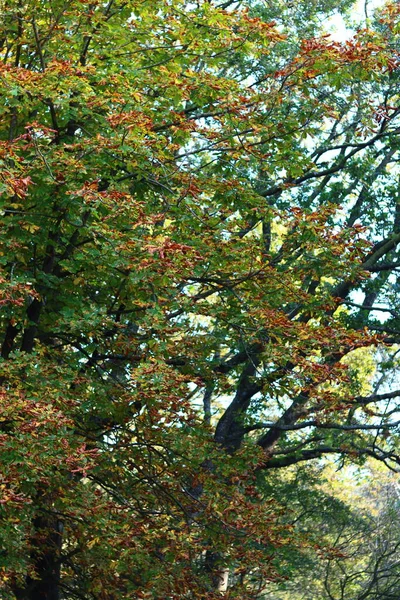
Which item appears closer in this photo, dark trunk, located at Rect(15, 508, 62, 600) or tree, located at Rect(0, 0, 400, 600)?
tree, located at Rect(0, 0, 400, 600)

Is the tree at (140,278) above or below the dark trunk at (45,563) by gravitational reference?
above

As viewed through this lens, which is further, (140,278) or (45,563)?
(45,563)

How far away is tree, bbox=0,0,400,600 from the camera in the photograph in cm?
877

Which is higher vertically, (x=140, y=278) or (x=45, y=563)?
(x=140, y=278)

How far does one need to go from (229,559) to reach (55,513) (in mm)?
2475

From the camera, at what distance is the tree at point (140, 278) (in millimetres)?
8773

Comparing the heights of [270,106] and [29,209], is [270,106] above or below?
above

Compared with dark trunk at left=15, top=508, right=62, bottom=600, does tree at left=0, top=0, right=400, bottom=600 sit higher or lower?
higher

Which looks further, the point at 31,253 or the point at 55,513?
the point at 31,253

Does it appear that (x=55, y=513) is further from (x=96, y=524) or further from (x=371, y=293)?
(x=371, y=293)

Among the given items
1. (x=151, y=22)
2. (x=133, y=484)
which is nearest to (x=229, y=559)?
(x=133, y=484)

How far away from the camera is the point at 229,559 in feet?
36.4

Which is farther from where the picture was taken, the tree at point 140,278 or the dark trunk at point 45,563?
the dark trunk at point 45,563

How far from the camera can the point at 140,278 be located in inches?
338
